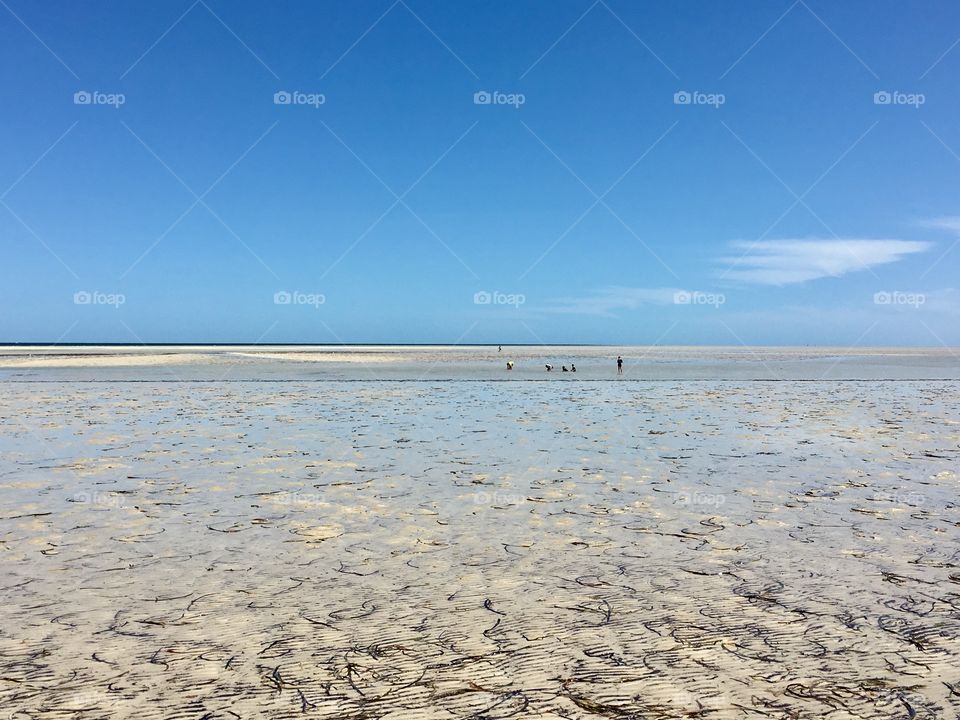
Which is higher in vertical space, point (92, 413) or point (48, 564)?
point (92, 413)

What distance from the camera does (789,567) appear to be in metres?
5.00

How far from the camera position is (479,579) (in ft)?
15.7

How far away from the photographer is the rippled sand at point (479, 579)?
3.21 meters

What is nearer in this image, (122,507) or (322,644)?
(322,644)

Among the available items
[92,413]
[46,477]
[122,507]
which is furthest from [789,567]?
[92,413]

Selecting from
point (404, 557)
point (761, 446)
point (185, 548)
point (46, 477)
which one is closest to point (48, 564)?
point (185, 548)

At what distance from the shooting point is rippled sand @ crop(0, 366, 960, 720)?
3.21m

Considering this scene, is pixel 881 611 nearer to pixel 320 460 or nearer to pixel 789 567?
pixel 789 567

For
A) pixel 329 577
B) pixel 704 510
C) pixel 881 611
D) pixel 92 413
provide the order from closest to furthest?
pixel 881 611 → pixel 329 577 → pixel 704 510 → pixel 92 413

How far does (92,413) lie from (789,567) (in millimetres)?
15810

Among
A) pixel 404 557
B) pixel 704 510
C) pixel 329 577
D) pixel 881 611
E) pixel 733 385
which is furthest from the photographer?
pixel 733 385

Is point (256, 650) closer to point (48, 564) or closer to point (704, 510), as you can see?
point (48, 564)

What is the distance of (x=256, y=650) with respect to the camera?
11.9 ft

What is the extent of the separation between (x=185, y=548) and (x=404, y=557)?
1961 mm
